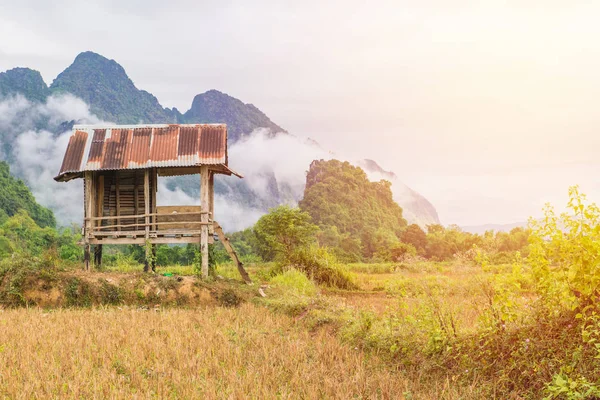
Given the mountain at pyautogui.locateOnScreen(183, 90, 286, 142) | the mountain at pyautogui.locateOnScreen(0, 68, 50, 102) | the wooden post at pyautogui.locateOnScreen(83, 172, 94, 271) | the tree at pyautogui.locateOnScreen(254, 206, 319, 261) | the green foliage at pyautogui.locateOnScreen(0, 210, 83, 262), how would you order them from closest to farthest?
the wooden post at pyautogui.locateOnScreen(83, 172, 94, 271), the tree at pyautogui.locateOnScreen(254, 206, 319, 261), the green foliage at pyautogui.locateOnScreen(0, 210, 83, 262), the mountain at pyautogui.locateOnScreen(0, 68, 50, 102), the mountain at pyautogui.locateOnScreen(183, 90, 286, 142)

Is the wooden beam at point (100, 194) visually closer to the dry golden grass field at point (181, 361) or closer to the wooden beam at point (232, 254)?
the wooden beam at point (232, 254)

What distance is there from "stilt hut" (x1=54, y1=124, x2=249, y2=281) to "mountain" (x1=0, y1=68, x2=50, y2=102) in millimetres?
102760

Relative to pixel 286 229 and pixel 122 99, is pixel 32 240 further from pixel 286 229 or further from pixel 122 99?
pixel 122 99

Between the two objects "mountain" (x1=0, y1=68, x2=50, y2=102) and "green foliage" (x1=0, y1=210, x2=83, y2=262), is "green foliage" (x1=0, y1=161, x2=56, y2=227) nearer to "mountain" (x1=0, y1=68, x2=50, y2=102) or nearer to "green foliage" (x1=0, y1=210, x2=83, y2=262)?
"green foliage" (x1=0, y1=210, x2=83, y2=262)


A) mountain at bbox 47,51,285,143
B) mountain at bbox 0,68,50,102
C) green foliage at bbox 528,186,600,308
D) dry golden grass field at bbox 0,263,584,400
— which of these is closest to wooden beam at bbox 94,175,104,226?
dry golden grass field at bbox 0,263,584,400

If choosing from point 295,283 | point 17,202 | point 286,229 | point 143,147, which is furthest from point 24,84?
point 295,283

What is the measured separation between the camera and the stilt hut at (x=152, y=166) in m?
17.5

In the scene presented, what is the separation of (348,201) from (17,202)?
39.1 meters

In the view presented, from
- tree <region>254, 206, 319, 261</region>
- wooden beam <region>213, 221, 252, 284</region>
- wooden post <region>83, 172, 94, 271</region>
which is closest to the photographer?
wooden beam <region>213, 221, 252, 284</region>

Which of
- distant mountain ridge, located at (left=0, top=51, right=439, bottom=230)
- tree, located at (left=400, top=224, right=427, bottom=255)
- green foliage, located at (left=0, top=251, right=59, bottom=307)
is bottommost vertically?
green foliage, located at (left=0, top=251, right=59, bottom=307)

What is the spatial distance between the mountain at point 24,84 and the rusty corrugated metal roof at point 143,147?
102919 millimetres

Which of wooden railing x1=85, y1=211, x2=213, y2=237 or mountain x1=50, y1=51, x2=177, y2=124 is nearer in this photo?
wooden railing x1=85, y1=211, x2=213, y2=237

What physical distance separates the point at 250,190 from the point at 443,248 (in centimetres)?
7706

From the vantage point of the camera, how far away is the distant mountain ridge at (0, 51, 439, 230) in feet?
356
